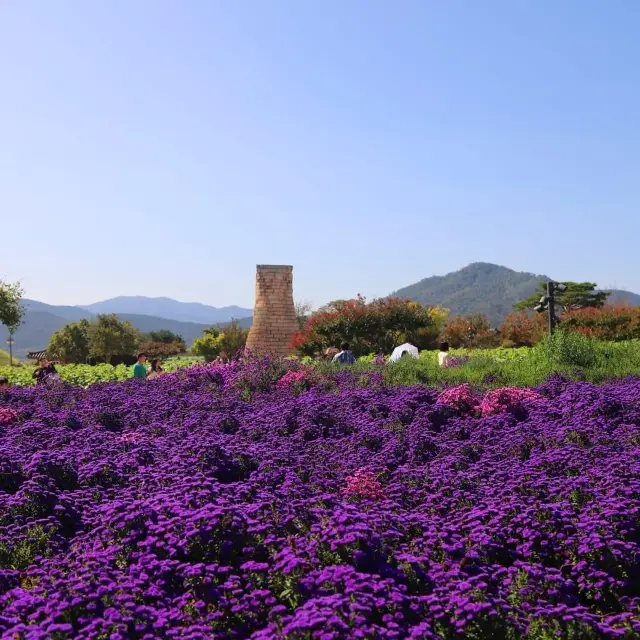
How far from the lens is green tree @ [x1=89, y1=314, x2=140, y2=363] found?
171 ft

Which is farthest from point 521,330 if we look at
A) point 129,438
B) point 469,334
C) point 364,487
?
point 364,487

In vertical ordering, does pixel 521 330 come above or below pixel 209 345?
above

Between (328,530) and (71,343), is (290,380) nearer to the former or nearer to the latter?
(328,530)

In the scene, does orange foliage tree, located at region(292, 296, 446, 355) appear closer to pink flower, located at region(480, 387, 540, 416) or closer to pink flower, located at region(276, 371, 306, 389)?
pink flower, located at region(276, 371, 306, 389)

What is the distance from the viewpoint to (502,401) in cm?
878

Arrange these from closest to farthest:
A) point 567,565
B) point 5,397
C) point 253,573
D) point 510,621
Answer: point 510,621, point 253,573, point 567,565, point 5,397

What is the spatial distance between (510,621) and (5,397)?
921 cm

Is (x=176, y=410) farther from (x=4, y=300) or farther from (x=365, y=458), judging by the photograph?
(x=4, y=300)

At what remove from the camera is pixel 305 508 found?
16.1 ft

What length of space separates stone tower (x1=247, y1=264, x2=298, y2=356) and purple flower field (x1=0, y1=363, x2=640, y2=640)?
22972mm

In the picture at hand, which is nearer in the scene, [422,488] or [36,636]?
[36,636]

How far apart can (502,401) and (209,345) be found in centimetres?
3264

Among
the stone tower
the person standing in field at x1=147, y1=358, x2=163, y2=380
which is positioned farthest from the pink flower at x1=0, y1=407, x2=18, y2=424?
the stone tower

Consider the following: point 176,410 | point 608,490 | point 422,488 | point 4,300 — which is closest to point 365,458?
point 422,488
